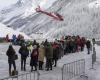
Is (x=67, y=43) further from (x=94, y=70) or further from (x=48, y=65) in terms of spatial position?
(x=48, y=65)

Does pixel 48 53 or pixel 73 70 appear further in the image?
pixel 48 53

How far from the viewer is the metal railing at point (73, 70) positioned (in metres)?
22.1

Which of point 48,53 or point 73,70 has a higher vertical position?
point 48,53

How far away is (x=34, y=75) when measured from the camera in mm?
19453

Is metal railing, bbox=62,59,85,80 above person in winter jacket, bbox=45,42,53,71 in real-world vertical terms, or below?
below

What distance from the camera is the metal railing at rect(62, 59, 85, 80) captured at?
872 inches

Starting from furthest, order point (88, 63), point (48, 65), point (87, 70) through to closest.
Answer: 1. point (88, 63)
2. point (87, 70)
3. point (48, 65)

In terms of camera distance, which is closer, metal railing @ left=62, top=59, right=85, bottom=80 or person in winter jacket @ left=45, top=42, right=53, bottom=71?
metal railing @ left=62, top=59, right=85, bottom=80

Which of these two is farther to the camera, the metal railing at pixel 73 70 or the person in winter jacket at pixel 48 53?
the person in winter jacket at pixel 48 53

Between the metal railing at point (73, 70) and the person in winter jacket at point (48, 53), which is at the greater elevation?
the person in winter jacket at point (48, 53)

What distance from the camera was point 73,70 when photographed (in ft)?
76.5

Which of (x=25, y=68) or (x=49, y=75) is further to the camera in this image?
(x=25, y=68)

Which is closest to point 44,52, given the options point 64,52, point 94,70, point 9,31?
point 94,70

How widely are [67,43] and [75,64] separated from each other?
10499 millimetres
